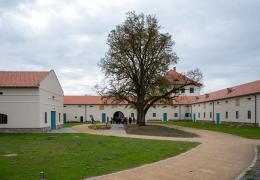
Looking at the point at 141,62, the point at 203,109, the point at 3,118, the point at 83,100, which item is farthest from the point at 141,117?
the point at 83,100

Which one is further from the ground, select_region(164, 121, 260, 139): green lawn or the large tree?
the large tree

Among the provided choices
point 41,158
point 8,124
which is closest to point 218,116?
point 8,124

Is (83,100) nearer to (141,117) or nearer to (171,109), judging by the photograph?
(171,109)

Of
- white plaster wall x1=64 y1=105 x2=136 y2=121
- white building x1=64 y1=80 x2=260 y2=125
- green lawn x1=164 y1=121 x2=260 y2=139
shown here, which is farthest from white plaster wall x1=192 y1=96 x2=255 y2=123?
white plaster wall x1=64 y1=105 x2=136 y2=121

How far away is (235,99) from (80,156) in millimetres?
40216

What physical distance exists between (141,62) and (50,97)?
42.4ft

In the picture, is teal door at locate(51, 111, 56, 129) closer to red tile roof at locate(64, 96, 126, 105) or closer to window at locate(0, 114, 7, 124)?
window at locate(0, 114, 7, 124)

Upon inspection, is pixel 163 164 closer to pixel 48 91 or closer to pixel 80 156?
pixel 80 156

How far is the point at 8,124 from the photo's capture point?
115 feet

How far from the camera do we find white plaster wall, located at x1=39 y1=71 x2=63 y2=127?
36.7m

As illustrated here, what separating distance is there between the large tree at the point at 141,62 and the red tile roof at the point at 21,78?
1064 cm

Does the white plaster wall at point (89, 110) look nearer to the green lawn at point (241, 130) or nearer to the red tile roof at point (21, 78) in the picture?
the green lawn at point (241, 130)

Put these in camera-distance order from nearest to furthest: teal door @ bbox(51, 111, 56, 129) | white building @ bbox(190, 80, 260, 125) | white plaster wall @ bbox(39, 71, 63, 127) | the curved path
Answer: the curved path, white plaster wall @ bbox(39, 71, 63, 127), teal door @ bbox(51, 111, 56, 129), white building @ bbox(190, 80, 260, 125)

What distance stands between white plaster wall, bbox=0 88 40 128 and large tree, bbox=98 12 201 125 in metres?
13.9
